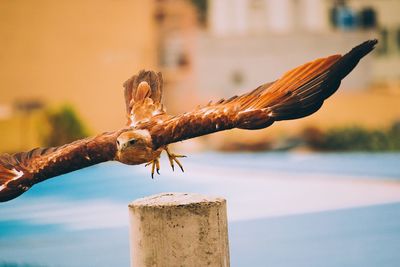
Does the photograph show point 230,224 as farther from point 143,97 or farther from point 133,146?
point 133,146

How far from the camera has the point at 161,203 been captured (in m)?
3.01

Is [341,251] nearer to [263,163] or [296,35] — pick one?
[263,163]

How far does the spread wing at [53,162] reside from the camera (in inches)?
119

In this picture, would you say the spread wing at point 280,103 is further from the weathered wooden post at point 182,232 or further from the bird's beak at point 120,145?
the weathered wooden post at point 182,232

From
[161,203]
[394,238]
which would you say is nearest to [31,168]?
[161,203]

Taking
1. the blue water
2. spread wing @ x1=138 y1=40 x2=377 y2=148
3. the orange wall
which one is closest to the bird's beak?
spread wing @ x1=138 y1=40 x2=377 y2=148

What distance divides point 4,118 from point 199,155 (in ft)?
13.9

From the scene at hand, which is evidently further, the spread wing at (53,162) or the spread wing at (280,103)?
the spread wing at (53,162)

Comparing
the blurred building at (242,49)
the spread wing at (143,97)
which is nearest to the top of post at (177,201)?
the spread wing at (143,97)

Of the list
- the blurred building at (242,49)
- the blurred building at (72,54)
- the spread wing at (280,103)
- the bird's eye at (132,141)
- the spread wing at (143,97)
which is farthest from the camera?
the blurred building at (242,49)

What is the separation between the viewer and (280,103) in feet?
9.57

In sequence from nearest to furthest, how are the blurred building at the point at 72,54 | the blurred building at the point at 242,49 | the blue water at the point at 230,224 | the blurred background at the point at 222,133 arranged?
the blue water at the point at 230,224
the blurred background at the point at 222,133
the blurred building at the point at 72,54
the blurred building at the point at 242,49

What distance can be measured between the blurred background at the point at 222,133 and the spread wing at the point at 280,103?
2217 mm

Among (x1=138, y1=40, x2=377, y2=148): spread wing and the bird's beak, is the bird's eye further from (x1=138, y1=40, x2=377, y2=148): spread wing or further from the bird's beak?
(x1=138, y1=40, x2=377, y2=148): spread wing
